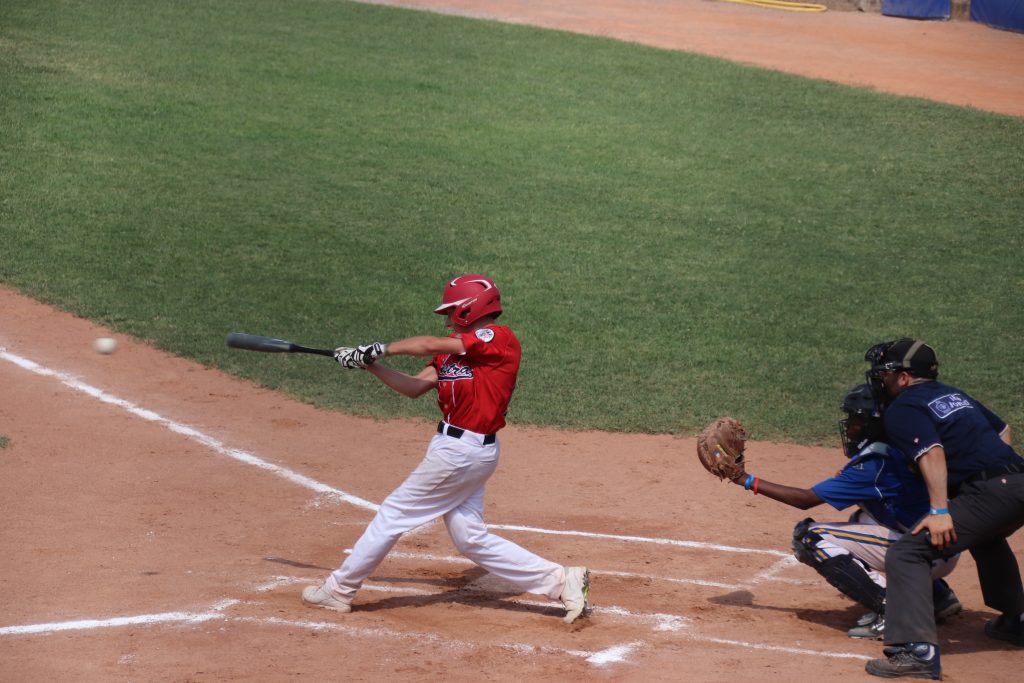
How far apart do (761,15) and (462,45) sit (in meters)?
7.57

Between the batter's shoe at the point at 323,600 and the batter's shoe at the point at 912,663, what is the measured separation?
2.77 metres

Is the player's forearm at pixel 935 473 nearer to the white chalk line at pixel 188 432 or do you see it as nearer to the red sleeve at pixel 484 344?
the red sleeve at pixel 484 344

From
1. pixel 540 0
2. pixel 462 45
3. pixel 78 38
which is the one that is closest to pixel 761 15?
pixel 540 0

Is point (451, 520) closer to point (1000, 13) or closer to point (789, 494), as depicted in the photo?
point (789, 494)

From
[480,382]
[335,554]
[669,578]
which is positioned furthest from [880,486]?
[335,554]

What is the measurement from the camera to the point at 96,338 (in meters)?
11.9

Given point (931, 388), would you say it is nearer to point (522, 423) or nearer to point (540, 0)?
point (522, 423)

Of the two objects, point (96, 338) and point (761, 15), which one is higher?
point (761, 15)

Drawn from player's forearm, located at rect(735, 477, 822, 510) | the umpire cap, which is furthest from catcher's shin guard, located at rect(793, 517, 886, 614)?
the umpire cap

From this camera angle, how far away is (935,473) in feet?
19.7

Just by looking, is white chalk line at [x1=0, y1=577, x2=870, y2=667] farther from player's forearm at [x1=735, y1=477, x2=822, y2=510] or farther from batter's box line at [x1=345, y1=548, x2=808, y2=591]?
player's forearm at [x1=735, y1=477, x2=822, y2=510]

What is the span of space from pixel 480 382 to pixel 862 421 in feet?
6.92

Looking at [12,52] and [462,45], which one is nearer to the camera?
[12,52]

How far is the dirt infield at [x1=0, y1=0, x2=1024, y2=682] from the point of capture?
609 cm
